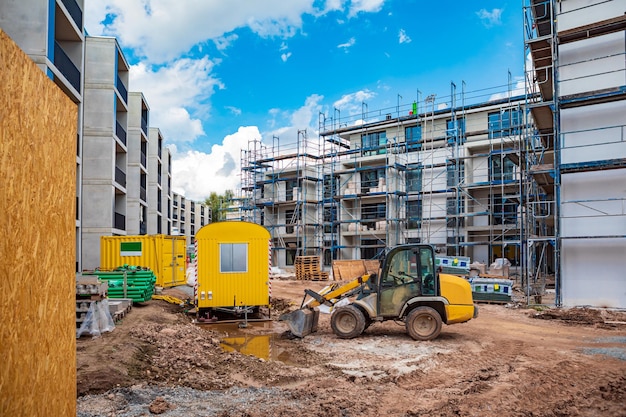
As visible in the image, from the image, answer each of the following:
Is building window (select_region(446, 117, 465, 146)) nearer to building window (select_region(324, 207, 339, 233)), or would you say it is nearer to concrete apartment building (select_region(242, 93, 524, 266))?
concrete apartment building (select_region(242, 93, 524, 266))

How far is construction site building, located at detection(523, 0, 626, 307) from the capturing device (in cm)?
1758

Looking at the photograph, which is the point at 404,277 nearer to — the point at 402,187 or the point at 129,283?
the point at 129,283

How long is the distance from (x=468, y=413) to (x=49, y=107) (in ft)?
19.2

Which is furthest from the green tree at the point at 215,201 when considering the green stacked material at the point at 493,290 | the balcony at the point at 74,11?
the green stacked material at the point at 493,290

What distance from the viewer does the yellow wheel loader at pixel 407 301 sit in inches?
468

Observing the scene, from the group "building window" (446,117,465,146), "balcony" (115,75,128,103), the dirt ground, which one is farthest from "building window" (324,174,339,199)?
the dirt ground

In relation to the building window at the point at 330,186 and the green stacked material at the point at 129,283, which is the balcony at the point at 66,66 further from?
the building window at the point at 330,186

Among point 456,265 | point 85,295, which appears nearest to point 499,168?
point 456,265

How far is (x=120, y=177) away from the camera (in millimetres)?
30969

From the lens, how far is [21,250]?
352 centimetres

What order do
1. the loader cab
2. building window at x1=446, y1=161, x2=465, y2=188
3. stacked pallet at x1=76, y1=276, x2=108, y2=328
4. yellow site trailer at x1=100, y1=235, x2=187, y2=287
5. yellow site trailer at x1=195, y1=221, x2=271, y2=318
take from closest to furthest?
stacked pallet at x1=76, y1=276, x2=108, y2=328 → the loader cab → yellow site trailer at x1=195, y1=221, x2=271, y2=318 → yellow site trailer at x1=100, y1=235, x2=187, y2=287 → building window at x1=446, y1=161, x2=465, y2=188

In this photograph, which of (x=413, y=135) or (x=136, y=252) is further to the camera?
(x=413, y=135)

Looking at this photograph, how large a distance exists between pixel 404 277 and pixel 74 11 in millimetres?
19680

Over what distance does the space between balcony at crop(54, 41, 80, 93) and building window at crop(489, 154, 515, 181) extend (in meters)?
24.8
